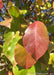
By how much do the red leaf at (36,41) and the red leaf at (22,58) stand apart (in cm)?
6

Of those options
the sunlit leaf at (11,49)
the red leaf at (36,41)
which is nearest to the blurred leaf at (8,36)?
the sunlit leaf at (11,49)

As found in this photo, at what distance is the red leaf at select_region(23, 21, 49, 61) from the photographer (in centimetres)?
36

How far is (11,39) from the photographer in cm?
52

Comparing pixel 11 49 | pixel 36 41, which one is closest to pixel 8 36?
pixel 11 49

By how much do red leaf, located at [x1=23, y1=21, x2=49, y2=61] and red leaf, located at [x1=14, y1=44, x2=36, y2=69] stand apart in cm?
6

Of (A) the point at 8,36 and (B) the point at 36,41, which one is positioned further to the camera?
(A) the point at 8,36

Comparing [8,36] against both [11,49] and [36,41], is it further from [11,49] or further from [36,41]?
[36,41]

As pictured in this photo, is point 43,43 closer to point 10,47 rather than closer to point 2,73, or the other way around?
point 10,47

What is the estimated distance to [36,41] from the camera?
1.22 feet

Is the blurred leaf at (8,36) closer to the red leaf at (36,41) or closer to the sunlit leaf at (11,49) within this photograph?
the sunlit leaf at (11,49)

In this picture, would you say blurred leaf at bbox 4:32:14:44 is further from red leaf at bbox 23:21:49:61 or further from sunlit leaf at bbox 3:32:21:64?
red leaf at bbox 23:21:49:61

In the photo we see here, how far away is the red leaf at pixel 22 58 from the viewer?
0.42 meters

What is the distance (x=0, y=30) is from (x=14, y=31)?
0.32 metres

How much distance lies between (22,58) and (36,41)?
105 mm
